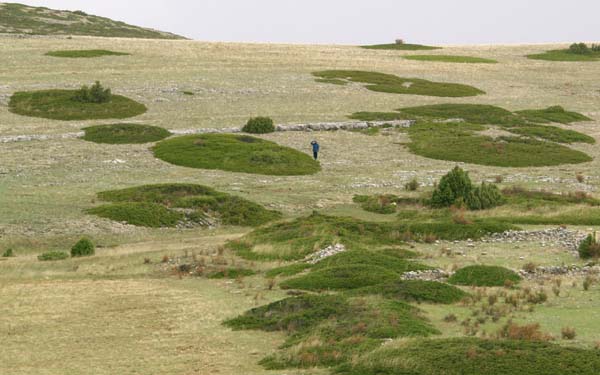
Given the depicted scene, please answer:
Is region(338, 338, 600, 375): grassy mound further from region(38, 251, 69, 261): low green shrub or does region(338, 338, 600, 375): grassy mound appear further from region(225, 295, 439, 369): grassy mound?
region(38, 251, 69, 261): low green shrub

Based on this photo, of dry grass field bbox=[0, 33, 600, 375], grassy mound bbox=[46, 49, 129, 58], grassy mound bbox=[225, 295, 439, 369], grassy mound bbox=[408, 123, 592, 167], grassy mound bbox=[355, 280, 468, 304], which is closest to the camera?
grassy mound bbox=[225, 295, 439, 369]

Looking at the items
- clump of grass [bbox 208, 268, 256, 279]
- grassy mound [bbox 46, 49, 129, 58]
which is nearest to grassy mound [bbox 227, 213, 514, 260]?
clump of grass [bbox 208, 268, 256, 279]

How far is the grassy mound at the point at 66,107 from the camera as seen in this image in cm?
8269

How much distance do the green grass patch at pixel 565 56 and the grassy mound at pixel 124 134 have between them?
290 ft

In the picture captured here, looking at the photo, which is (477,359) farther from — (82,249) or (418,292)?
(82,249)

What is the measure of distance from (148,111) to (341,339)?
64973 millimetres

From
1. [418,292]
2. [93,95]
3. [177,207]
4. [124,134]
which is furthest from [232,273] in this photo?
[93,95]

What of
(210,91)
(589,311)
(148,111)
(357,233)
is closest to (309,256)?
(357,233)

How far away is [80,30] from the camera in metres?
188

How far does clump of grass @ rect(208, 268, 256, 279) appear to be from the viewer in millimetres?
36344

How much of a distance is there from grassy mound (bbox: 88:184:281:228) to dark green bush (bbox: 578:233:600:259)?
1934 cm

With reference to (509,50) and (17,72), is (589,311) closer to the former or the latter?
(17,72)

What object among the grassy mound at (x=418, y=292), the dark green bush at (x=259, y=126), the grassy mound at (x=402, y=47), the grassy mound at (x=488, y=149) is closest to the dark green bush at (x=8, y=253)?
the grassy mound at (x=418, y=292)

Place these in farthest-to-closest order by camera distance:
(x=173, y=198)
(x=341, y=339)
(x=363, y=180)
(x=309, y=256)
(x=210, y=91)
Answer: (x=210, y=91)
(x=363, y=180)
(x=173, y=198)
(x=309, y=256)
(x=341, y=339)
